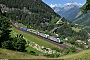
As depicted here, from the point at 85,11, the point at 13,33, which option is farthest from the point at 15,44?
the point at 13,33

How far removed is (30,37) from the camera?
16362cm

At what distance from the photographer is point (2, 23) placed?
74312 millimetres

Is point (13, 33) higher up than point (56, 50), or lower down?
higher up

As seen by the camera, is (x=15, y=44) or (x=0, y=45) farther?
(x=15, y=44)

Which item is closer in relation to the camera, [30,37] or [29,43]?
[29,43]

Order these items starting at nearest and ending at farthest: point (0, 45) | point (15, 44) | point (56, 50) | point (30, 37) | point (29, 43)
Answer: point (0, 45)
point (15, 44)
point (56, 50)
point (29, 43)
point (30, 37)

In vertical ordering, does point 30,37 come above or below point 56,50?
above

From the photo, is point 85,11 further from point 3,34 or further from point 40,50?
point 40,50

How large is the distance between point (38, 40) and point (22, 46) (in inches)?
3411

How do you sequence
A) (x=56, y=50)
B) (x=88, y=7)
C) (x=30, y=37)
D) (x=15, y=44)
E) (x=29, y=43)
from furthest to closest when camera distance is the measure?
(x=30, y=37) → (x=29, y=43) → (x=56, y=50) → (x=15, y=44) → (x=88, y=7)

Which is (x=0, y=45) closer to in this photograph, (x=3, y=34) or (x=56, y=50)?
(x=3, y=34)

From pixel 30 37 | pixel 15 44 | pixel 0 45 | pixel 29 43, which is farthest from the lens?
pixel 30 37

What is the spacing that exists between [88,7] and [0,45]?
1335 inches

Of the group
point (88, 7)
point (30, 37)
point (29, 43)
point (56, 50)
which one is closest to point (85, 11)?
point (88, 7)
